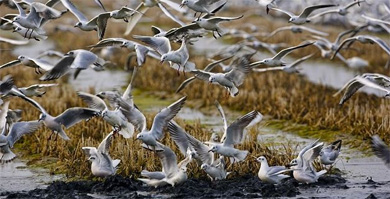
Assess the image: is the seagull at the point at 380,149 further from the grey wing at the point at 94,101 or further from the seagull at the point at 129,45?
the grey wing at the point at 94,101

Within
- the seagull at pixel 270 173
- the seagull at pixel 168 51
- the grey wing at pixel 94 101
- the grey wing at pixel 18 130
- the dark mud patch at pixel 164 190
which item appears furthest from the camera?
the grey wing at pixel 94 101

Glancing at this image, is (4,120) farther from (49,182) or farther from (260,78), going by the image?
(260,78)

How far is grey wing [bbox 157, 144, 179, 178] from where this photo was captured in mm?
9484

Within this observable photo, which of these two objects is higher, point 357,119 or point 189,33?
point 189,33

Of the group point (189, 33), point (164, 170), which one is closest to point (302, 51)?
point (189, 33)

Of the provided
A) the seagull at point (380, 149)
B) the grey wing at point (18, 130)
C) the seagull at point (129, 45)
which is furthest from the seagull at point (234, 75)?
the grey wing at point (18, 130)

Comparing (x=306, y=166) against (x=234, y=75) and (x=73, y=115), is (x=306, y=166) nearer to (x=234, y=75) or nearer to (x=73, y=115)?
(x=234, y=75)

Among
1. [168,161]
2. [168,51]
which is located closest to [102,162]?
[168,161]

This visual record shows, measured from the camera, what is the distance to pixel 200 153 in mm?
9797

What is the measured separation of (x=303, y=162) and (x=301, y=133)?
150 inches

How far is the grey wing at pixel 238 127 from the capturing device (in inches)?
377

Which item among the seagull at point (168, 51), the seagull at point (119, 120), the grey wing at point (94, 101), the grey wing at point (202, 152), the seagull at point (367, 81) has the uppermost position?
the seagull at point (168, 51)

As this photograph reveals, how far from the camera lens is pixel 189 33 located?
1091 centimetres

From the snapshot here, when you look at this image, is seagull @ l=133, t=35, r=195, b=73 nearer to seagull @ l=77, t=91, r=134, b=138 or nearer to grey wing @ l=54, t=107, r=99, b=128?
seagull @ l=77, t=91, r=134, b=138
